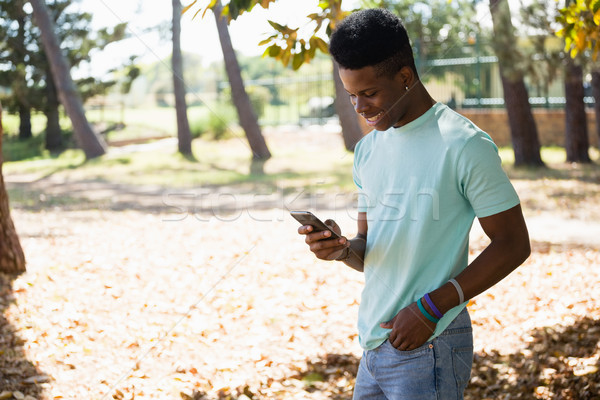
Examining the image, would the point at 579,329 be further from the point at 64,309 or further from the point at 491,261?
the point at 64,309

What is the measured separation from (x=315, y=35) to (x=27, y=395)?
2.41m

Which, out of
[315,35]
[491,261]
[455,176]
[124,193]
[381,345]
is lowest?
[124,193]

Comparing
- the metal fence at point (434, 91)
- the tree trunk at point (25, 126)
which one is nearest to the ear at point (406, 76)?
the metal fence at point (434, 91)

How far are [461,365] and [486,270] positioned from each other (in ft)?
0.94

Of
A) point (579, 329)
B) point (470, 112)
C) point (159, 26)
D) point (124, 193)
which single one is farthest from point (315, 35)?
point (470, 112)

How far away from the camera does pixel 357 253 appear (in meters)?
1.94

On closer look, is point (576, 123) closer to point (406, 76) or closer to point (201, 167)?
point (201, 167)

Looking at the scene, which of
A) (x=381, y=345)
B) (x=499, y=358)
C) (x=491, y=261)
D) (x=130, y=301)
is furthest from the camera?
(x=130, y=301)

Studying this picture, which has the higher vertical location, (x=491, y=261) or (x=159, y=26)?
(x=159, y=26)

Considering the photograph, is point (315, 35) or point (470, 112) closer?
point (315, 35)

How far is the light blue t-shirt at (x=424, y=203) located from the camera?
5.34ft

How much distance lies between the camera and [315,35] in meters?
3.68

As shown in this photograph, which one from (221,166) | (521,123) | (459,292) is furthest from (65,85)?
(459,292)

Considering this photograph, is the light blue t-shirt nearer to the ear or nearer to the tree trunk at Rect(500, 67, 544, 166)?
the ear
